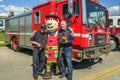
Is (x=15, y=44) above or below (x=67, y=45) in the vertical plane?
below

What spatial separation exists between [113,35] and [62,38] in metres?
8.63

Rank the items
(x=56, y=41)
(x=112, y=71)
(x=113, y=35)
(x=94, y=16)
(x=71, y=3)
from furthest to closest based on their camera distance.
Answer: (x=113, y=35) < (x=94, y=16) < (x=112, y=71) < (x=71, y=3) < (x=56, y=41)

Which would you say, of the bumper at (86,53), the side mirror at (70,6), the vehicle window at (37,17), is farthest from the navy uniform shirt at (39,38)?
the vehicle window at (37,17)

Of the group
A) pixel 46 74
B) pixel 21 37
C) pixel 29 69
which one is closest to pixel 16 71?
pixel 29 69

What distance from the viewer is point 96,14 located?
9.70m

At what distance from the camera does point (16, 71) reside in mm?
8680

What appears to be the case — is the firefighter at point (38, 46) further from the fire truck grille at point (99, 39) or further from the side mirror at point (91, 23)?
the fire truck grille at point (99, 39)

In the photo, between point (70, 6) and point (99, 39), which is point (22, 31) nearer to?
point (99, 39)

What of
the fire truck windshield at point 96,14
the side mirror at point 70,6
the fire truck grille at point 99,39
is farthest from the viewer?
the fire truck grille at point 99,39

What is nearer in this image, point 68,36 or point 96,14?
point 68,36

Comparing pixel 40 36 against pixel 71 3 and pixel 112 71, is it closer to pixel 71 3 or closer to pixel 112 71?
pixel 71 3

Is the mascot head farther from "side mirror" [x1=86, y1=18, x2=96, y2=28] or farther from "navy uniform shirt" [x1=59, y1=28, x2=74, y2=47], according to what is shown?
"side mirror" [x1=86, y1=18, x2=96, y2=28]

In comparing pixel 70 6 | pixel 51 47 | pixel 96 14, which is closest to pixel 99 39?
pixel 96 14

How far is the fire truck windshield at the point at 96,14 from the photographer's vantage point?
29.2ft
